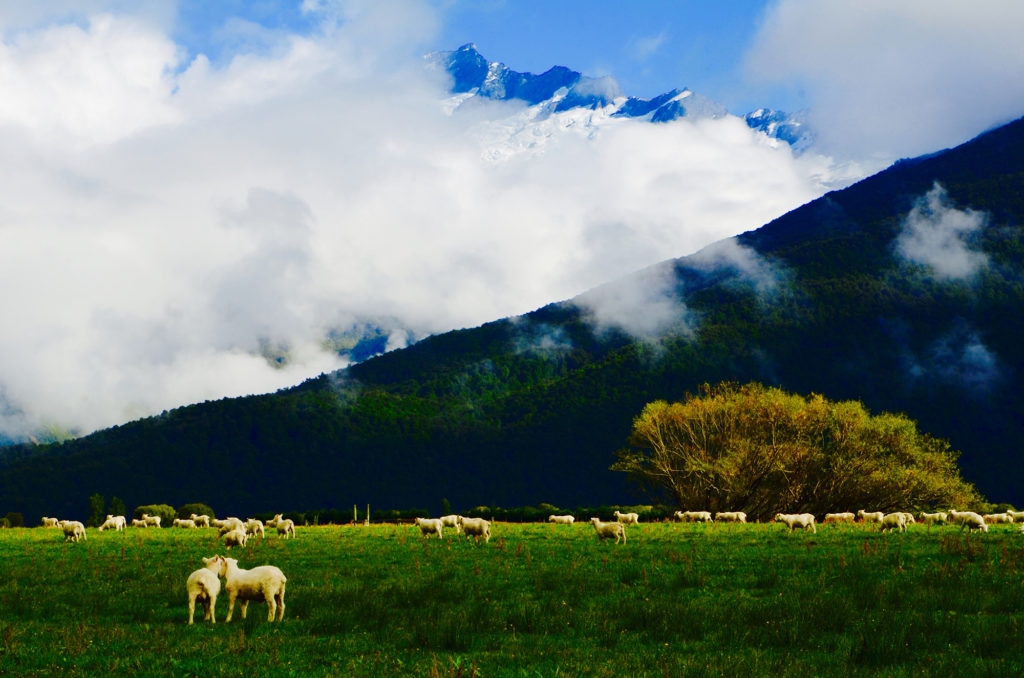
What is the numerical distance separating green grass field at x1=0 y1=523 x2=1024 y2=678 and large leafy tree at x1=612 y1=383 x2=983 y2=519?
38.2 metres

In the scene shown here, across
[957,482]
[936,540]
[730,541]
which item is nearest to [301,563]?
[730,541]

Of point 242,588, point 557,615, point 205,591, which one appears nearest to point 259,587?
point 242,588

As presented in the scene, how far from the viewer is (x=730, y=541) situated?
1304 inches

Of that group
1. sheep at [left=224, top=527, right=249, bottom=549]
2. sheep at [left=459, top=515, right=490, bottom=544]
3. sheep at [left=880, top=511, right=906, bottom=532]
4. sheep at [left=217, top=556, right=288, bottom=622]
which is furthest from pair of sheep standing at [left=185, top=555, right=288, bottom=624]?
sheep at [left=880, top=511, right=906, bottom=532]

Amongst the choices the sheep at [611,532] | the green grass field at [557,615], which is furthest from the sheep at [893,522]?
the sheep at [611,532]

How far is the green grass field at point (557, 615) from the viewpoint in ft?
45.6

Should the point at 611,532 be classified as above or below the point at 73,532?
below

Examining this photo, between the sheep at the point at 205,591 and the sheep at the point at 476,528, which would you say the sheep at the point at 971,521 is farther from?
the sheep at the point at 205,591

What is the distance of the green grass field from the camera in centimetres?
1391

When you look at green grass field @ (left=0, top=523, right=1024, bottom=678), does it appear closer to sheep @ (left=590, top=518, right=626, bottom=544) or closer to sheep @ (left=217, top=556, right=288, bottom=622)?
sheep @ (left=217, top=556, right=288, bottom=622)

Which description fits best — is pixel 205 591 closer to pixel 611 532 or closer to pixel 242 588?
pixel 242 588

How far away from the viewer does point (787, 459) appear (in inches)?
2707

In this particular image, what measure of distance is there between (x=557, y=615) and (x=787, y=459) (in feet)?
183

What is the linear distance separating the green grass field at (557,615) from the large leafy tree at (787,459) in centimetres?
3821
